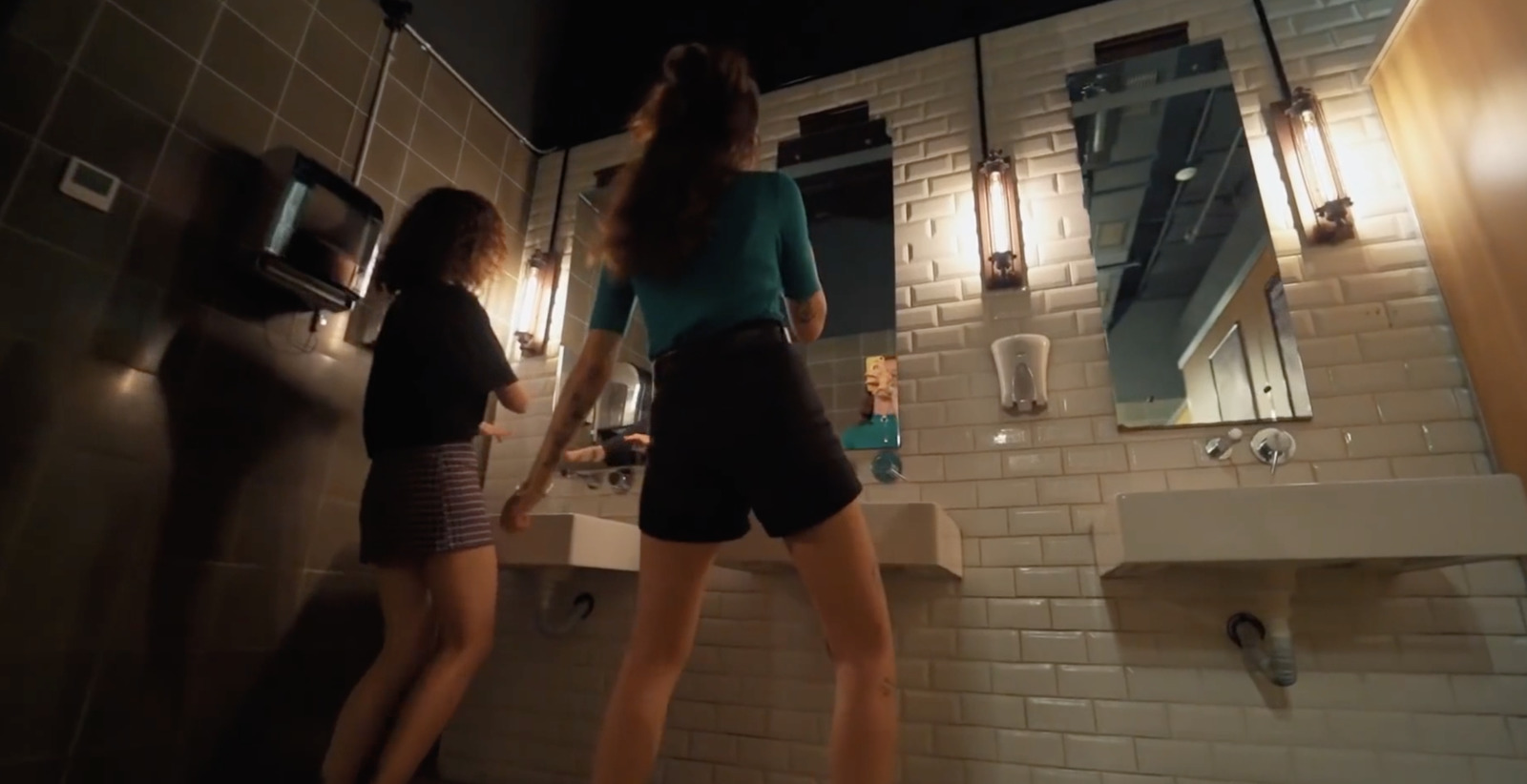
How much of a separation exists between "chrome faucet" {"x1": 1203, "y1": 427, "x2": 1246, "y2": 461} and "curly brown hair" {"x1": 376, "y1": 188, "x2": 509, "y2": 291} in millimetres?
1870

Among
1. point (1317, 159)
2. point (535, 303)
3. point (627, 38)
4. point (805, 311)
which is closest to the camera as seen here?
point (805, 311)

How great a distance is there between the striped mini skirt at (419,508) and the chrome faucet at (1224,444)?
1.74 metres

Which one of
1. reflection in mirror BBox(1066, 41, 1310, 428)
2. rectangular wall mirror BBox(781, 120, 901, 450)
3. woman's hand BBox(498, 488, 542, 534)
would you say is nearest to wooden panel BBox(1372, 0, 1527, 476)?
reflection in mirror BBox(1066, 41, 1310, 428)

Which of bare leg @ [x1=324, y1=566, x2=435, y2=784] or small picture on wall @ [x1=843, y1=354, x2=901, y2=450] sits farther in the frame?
small picture on wall @ [x1=843, y1=354, x2=901, y2=450]

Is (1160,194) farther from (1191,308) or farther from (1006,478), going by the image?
(1006,478)

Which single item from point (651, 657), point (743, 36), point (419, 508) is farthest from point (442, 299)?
point (743, 36)

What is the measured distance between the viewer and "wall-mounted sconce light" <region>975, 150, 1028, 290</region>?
6.57 feet

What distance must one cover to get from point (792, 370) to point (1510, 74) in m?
1.66

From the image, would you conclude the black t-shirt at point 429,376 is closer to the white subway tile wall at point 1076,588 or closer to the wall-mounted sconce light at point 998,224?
the white subway tile wall at point 1076,588

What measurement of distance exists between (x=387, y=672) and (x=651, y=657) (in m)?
0.80

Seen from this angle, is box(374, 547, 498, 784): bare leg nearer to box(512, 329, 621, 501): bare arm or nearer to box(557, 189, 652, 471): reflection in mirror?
box(512, 329, 621, 501): bare arm

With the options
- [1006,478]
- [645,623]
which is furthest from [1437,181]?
[645,623]

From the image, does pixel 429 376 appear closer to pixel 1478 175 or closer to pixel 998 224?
pixel 998 224

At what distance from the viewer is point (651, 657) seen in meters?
1.06
